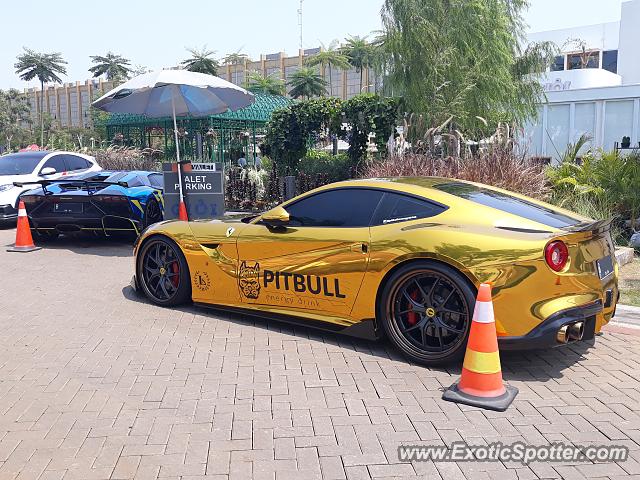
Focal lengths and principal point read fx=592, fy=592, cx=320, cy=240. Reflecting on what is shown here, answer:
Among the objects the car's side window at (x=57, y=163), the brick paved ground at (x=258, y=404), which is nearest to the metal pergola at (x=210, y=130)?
the car's side window at (x=57, y=163)

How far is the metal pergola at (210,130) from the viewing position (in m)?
26.5

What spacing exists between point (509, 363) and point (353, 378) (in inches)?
49.2

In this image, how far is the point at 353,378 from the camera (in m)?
4.30

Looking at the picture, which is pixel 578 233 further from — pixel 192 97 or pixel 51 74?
pixel 51 74

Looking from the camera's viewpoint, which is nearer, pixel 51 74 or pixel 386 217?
pixel 386 217

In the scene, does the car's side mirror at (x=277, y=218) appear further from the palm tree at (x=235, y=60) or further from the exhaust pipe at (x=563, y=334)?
the palm tree at (x=235, y=60)

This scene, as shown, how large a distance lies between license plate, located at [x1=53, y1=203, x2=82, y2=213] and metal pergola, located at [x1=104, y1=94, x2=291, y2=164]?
49.0 feet

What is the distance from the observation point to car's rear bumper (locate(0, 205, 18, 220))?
1246 cm

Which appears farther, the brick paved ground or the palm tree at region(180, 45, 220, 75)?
the palm tree at region(180, 45, 220, 75)

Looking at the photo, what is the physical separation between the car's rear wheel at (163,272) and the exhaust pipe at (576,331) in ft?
11.9

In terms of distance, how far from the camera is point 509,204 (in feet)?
15.8

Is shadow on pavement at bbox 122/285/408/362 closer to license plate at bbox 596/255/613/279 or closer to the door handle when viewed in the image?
the door handle

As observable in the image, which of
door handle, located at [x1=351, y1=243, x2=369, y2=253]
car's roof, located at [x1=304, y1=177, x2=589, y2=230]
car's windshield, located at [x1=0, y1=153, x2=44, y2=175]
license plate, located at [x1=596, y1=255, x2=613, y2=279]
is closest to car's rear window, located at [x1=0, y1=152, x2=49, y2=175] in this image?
car's windshield, located at [x1=0, y1=153, x2=44, y2=175]

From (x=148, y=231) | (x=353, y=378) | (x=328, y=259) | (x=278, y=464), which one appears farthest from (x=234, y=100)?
(x=278, y=464)
